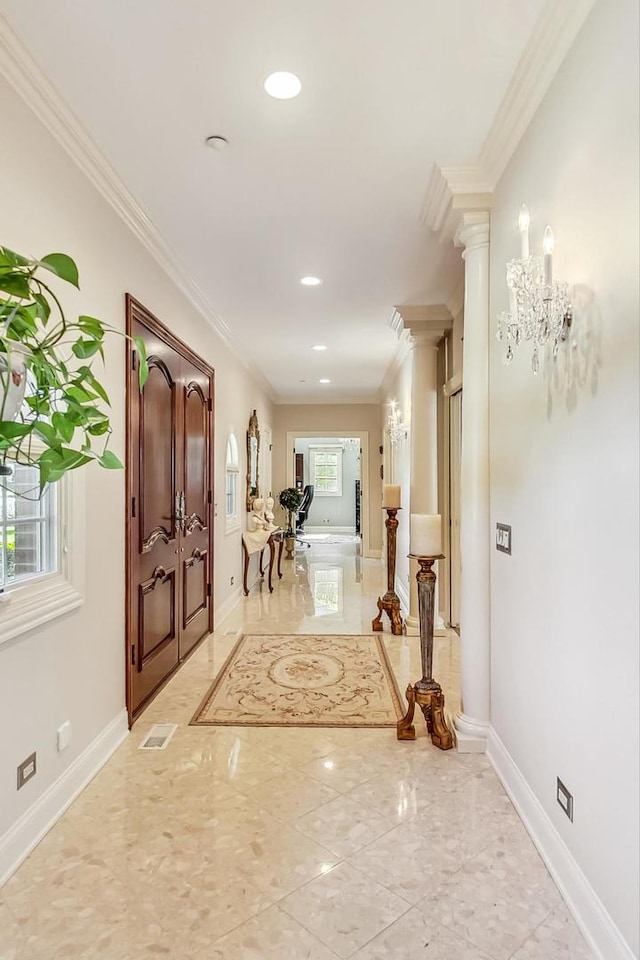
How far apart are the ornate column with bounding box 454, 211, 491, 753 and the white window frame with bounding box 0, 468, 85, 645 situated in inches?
68.4

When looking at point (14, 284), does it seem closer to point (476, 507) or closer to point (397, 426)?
point (476, 507)

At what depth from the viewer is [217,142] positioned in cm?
229

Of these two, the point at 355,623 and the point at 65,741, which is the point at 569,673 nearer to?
the point at 65,741

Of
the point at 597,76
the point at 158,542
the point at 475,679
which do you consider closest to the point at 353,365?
the point at 158,542

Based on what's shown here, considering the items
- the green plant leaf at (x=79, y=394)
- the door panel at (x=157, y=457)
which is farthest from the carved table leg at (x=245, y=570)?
the green plant leaf at (x=79, y=394)

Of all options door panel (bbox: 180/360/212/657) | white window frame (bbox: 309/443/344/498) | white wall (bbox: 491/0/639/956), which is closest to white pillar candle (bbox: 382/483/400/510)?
door panel (bbox: 180/360/212/657)

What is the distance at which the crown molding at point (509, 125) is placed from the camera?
5.38ft

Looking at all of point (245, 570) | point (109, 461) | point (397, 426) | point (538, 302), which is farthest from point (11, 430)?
point (397, 426)

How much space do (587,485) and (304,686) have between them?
239 centimetres

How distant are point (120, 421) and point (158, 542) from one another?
89 cm

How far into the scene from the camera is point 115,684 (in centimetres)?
265

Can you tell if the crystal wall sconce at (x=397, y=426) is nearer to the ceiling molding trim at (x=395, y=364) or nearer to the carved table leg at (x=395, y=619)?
the ceiling molding trim at (x=395, y=364)

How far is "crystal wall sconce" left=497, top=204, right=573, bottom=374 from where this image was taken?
167 cm

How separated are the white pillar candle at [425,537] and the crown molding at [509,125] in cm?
147
